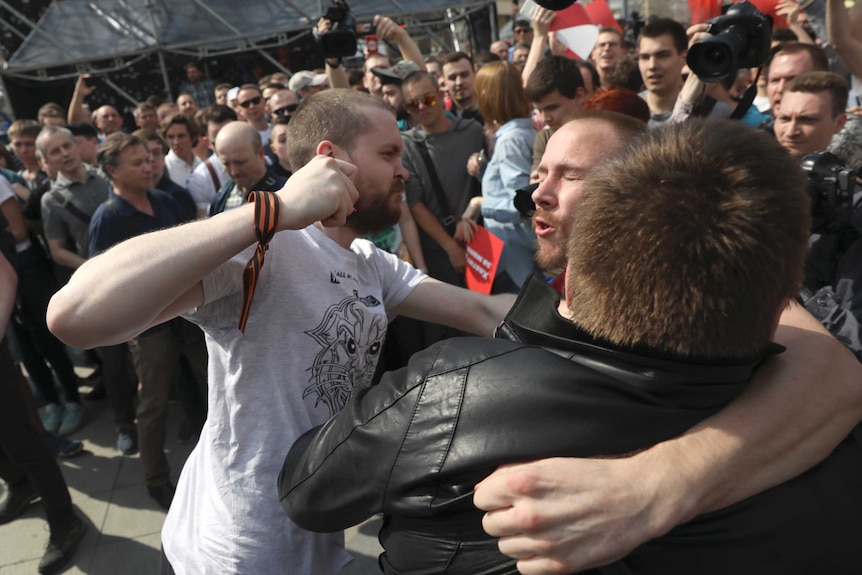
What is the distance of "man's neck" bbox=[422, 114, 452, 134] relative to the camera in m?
3.88

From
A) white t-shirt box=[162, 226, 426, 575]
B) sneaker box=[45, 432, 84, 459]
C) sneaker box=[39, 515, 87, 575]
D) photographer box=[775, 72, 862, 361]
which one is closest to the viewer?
white t-shirt box=[162, 226, 426, 575]

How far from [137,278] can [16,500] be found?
3.12 metres

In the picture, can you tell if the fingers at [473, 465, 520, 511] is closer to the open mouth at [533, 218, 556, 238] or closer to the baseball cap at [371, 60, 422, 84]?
the open mouth at [533, 218, 556, 238]

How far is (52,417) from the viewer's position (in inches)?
173

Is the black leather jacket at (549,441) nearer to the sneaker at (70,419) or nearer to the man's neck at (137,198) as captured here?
the man's neck at (137,198)

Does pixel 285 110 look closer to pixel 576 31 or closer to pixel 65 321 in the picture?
pixel 576 31

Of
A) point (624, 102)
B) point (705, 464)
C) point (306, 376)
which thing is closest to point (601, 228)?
point (705, 464)

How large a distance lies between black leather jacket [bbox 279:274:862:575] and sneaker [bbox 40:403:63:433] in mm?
4207

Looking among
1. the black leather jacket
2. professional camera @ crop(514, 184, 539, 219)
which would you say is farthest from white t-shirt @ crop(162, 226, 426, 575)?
professional camera @ crop(514, 184, 539, 219)

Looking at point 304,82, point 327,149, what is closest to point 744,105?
point 327,149

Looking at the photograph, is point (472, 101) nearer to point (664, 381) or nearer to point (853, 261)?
point (853, 261)

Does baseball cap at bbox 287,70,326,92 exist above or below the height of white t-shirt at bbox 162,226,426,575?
above

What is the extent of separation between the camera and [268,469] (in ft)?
4.68

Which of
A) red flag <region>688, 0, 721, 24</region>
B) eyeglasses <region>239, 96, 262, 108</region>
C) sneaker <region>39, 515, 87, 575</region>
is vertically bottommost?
sneaker <region>39, 515, 87, 575</region>
